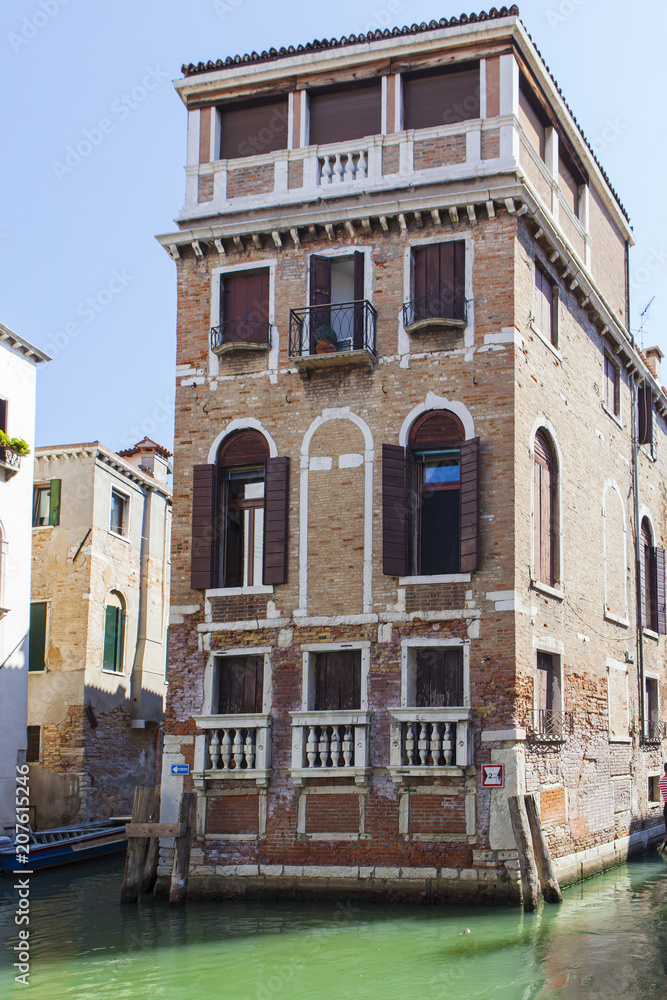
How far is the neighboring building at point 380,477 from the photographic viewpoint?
1557cm

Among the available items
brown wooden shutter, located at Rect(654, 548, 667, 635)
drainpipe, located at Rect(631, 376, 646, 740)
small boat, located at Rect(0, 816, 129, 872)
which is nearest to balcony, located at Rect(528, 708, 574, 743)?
drainpipe, located at Rect(631, 376, 646, 740)

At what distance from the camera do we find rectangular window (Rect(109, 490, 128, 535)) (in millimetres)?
27722

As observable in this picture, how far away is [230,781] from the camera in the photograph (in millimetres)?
16250

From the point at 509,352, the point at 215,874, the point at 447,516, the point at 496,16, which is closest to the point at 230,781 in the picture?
the point at 215,874

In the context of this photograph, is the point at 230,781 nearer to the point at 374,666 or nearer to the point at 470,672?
the point at 374,666

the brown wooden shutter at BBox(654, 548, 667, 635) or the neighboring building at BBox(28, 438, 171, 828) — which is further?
the neighboring building at BBox(28, 438, 171, 828)

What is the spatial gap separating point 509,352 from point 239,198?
509cm

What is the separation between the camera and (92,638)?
85.4ft

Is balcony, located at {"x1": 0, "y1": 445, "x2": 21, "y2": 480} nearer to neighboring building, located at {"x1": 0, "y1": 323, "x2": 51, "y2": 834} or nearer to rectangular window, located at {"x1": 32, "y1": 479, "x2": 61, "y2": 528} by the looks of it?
neighboring building, located at {"x1": 0, "y1": 323, "x2": 51, "y2": 834}

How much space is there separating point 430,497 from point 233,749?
462 centimetres

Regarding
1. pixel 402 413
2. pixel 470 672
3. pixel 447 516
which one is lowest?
pixel 470 672

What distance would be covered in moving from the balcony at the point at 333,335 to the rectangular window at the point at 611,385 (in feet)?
20.6

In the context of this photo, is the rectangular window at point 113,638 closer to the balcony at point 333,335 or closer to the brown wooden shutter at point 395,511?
the balcony at point 333,335

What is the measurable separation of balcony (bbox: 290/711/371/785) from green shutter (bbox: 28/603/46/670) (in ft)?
38.1
